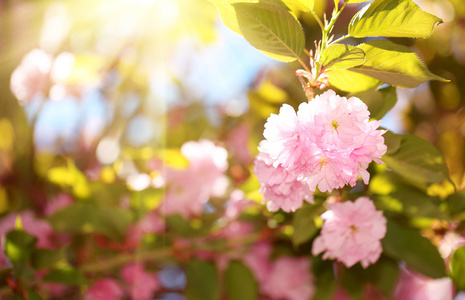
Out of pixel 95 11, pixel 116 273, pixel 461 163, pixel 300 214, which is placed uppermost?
pixel 95 11

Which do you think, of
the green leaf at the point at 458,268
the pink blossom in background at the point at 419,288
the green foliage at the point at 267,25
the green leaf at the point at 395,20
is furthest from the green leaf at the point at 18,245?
the pink blossom in background at the point at 419,288

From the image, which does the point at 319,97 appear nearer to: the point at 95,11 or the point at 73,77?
the point at 73,77

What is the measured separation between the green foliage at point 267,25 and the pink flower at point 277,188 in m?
0.12

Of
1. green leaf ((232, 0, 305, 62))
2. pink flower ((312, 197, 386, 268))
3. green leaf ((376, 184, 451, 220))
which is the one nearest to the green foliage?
green leaf ((232, 0, 305, 62))

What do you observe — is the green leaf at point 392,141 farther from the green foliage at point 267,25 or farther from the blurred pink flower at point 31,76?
the blurred pink flower at point 31,76

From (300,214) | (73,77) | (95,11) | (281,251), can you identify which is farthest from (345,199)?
(95,11)

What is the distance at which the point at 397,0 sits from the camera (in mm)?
429

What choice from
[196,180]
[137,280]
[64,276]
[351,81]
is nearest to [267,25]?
[351,81]

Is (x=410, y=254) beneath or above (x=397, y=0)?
beneath

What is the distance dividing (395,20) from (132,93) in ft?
3.57

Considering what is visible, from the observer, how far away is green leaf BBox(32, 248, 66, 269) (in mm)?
721

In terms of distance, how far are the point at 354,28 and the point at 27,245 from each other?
628 mm

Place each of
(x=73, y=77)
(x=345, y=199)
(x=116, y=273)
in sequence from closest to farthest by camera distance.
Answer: (x=345, y=199) → (x=116, y=273) → (x=73, y=77)

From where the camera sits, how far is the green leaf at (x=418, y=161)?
54 centimetres
